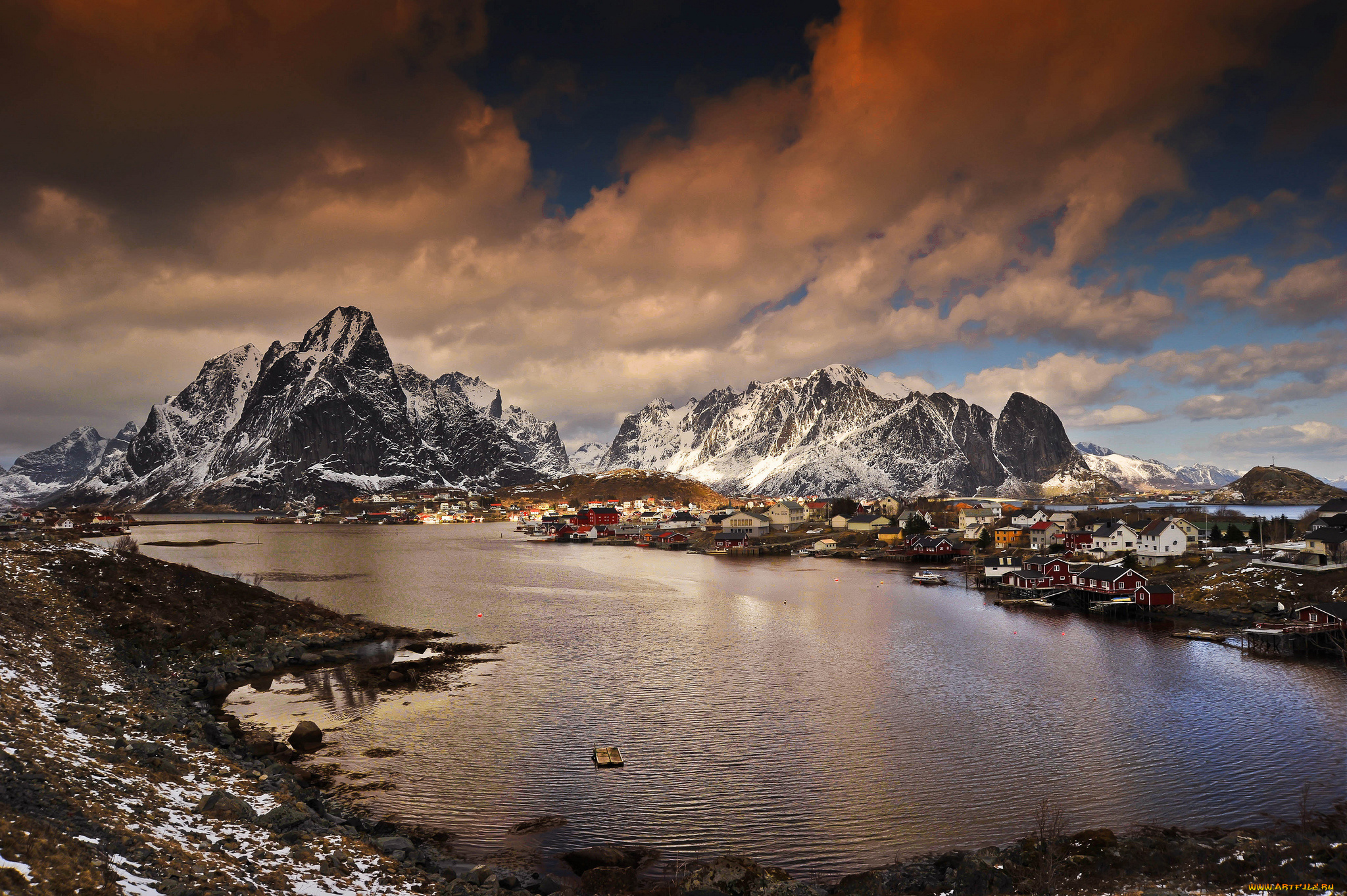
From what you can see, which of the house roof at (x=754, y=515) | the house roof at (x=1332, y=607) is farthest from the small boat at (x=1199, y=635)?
the house roof at (x=754, y=515)

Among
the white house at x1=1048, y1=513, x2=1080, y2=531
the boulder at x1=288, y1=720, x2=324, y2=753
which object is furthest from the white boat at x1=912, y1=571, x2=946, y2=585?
the boulder at x1=288, y1=720, x2=324, y2=753

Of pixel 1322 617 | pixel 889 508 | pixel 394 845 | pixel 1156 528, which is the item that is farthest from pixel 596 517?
pixel 394 845

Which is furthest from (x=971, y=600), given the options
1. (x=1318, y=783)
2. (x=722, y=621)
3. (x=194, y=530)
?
(x=194, y=530)

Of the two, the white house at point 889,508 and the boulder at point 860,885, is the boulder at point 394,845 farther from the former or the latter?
the white house at point 889,508

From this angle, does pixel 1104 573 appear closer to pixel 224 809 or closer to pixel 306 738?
pixel 306 738

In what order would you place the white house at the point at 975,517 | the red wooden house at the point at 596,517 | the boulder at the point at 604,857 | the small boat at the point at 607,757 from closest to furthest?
the boulder at the point at 604,857, the small boat at the point at 607,757, the white house at the point at 975,517, the red wooden house at the point at 596,517
